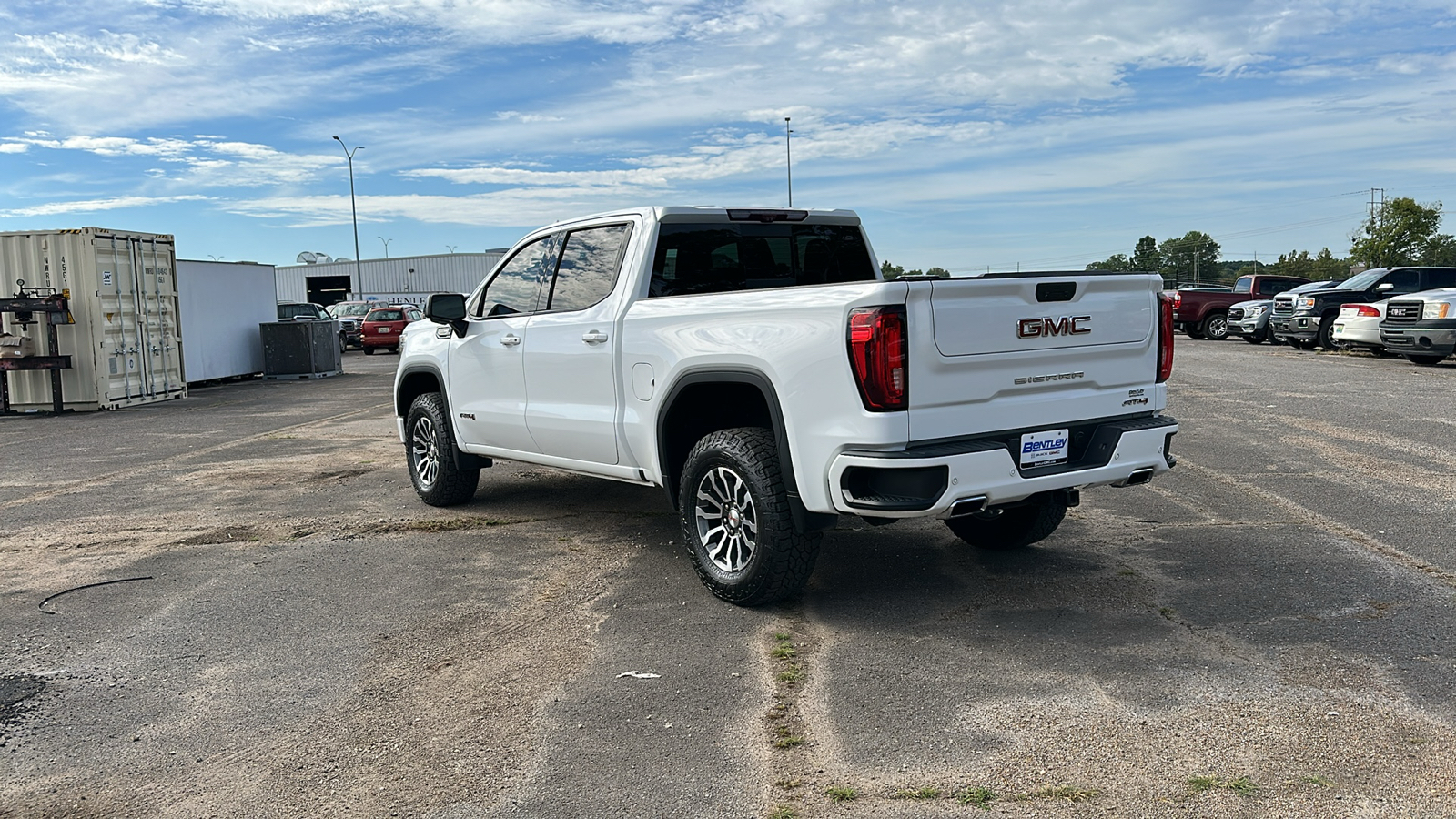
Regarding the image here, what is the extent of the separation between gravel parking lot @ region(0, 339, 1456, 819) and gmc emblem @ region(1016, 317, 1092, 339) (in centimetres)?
127

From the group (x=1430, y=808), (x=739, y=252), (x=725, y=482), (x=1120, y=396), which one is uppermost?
(x=739, y=252)

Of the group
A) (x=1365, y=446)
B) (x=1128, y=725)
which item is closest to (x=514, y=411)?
(x=1128, y=725)

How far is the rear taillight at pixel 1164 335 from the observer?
5.36 meters

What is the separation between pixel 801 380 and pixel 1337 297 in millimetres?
22200

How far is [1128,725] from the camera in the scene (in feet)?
12.4

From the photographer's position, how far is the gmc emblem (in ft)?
15.7

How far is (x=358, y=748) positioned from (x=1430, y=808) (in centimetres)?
327

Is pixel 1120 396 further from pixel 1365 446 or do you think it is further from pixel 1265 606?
pixel 1365 446

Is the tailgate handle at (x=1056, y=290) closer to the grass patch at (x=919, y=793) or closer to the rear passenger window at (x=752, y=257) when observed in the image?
the rear passenger window at (x=752, y=257)

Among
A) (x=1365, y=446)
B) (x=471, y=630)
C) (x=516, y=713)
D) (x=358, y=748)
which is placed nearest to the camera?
(x=358, y=748)

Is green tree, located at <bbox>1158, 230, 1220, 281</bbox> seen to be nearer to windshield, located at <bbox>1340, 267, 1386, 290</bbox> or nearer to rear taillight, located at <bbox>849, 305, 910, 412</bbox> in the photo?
windshield, located at <bbox>1340, 267, 1386, 290</bbox>

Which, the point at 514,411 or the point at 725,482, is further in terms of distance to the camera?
the point at 514,411

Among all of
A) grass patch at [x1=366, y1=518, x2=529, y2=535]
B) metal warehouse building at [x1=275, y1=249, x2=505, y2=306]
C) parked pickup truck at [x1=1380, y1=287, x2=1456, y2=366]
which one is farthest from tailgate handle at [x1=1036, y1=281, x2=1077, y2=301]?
metal warehouse building at [x1=275, y1=249, x2=505, y2=306]

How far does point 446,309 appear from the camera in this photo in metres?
7.13
